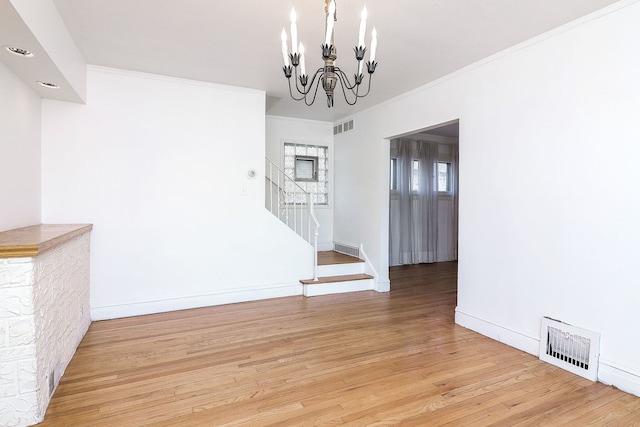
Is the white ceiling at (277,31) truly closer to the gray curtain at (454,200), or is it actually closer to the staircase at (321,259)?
the staircase at (321,259)

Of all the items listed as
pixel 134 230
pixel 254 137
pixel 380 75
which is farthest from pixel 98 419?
pixel 380 75

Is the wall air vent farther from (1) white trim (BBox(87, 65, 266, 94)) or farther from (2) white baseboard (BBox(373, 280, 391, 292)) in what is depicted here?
(2) white baseboard (BBox(373, 280, 391, 292))

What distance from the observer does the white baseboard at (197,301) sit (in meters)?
3.67

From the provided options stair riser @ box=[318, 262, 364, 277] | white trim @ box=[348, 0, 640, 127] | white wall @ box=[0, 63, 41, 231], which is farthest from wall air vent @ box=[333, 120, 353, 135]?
white wall @ box=[0, 63, 41, 231]

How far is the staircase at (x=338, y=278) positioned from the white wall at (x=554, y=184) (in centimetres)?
161

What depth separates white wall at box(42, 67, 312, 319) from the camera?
354cm

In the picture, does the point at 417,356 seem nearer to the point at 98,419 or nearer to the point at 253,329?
the point at 253,329

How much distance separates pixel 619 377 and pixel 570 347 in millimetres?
323

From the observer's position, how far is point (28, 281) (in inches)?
74.1

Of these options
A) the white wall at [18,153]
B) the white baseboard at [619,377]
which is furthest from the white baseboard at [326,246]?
the white baseboard at [619,377]

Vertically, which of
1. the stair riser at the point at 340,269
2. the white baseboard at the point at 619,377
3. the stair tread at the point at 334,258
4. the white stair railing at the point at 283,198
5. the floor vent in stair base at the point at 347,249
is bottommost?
the white baseboard at the point at 619,377

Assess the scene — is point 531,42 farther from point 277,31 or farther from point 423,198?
point 423,198

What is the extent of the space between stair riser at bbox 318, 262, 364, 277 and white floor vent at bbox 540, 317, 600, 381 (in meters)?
2.66

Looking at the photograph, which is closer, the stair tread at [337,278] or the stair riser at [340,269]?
the stair tread at [337,278]
